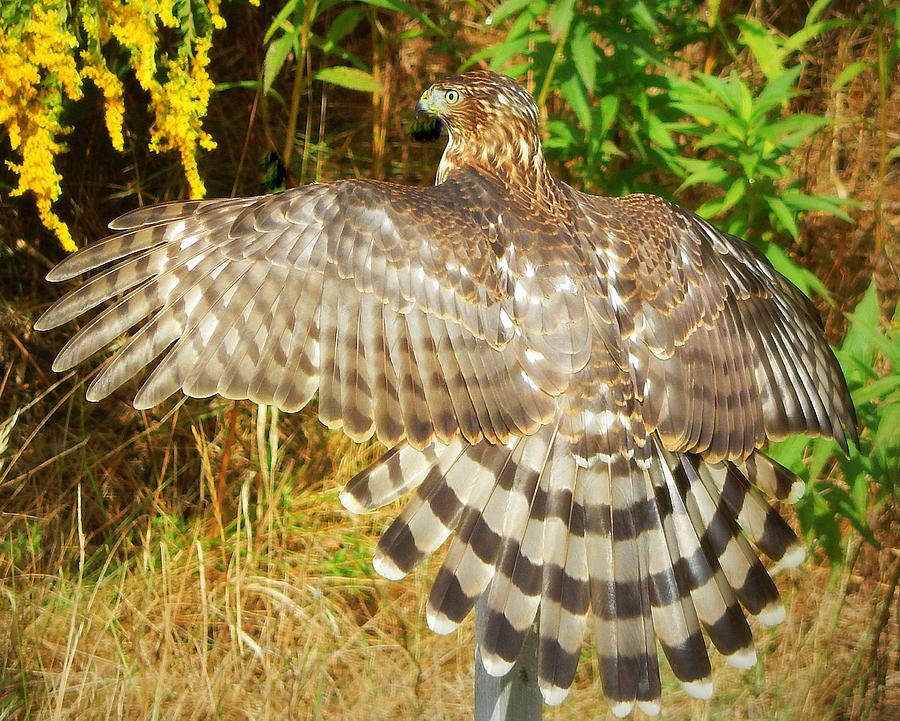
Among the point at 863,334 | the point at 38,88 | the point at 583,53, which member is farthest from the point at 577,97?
the point at 38,88

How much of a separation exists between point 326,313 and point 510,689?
98 cm

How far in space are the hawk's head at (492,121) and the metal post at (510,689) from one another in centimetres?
141

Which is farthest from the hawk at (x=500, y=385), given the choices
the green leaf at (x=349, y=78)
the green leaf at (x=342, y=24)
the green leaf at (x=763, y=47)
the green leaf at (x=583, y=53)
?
the green leaf at (x=763, y=47)

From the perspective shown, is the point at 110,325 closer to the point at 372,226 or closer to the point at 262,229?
the point at 262,229

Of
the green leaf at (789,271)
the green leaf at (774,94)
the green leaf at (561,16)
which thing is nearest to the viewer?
the green leaf at (561,16)

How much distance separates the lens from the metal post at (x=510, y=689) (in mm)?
2527

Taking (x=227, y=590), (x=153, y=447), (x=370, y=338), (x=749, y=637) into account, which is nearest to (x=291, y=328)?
(x=370, y=338)

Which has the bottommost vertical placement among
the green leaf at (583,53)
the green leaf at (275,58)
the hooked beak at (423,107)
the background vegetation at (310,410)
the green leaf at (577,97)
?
the background vegetation at (310,410)

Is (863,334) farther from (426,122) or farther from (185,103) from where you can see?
(185,103)

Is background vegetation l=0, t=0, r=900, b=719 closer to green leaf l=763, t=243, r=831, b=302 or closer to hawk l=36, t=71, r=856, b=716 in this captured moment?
green leaf l=763, t=243, r=831, b=302

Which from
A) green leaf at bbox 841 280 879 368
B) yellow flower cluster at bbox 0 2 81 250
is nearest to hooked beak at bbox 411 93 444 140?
yellow flower cluster at bbox 0 2 81 250

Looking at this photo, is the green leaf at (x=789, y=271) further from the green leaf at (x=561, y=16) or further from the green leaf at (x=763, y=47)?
the green leaf at (x=561, y=16)

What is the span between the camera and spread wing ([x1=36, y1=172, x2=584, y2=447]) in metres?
2.72

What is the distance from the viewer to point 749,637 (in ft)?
8.96
